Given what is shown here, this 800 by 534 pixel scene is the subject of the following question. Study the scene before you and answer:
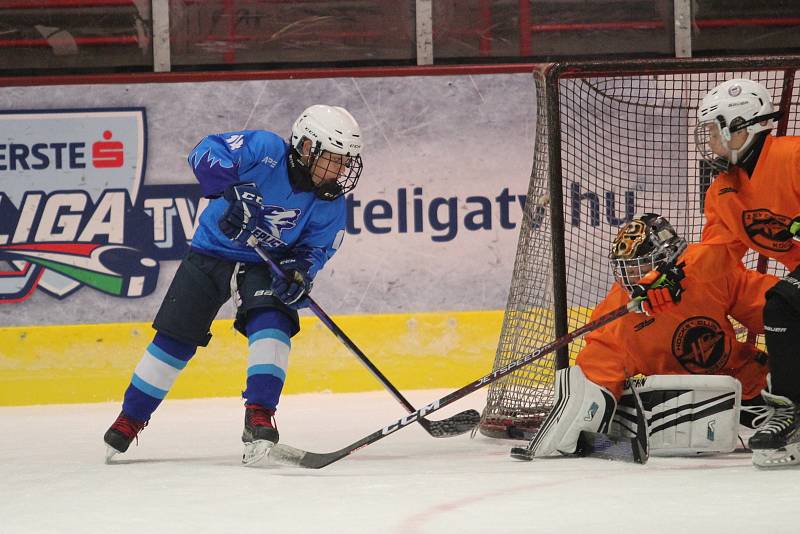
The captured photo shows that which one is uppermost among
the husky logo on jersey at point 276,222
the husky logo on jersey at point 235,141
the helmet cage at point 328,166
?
the husky logo on jersey at point 235,141

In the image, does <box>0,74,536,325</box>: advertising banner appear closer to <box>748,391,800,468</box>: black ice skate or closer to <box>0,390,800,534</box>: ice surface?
<box>0,390,800,534</box>: ice surface

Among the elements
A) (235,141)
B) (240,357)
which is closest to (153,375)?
(235,141)

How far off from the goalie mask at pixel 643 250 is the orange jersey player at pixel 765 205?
147 millimetres

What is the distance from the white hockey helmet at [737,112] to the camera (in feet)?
11.0

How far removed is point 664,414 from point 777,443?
421mm

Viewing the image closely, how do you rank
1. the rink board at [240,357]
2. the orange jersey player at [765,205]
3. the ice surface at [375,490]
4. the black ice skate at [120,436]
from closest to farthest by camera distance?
the ice surface at [375,490]
the orange jersey player at [765,205]
the black ice skate at [120,436]
the rink board at [240,357]

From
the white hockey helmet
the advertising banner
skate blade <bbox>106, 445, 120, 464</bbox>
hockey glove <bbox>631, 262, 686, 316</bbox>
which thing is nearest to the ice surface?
skate blade <bbox>106, 445, 120, 464</bbox>

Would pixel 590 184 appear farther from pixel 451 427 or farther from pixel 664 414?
pixel 664 414

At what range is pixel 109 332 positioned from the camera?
5.16 m

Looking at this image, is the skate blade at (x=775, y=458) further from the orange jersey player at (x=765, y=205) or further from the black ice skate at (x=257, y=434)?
the black ice skate at (x=257, y=434)

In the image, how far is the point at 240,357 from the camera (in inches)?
205

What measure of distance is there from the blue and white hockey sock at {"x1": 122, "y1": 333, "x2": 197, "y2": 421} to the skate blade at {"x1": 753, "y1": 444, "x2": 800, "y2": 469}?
160 centimetres

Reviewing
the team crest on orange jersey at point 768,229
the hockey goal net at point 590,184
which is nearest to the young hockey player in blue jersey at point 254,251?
the hockey goal net at point 590,184

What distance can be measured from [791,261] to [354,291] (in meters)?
2.14
